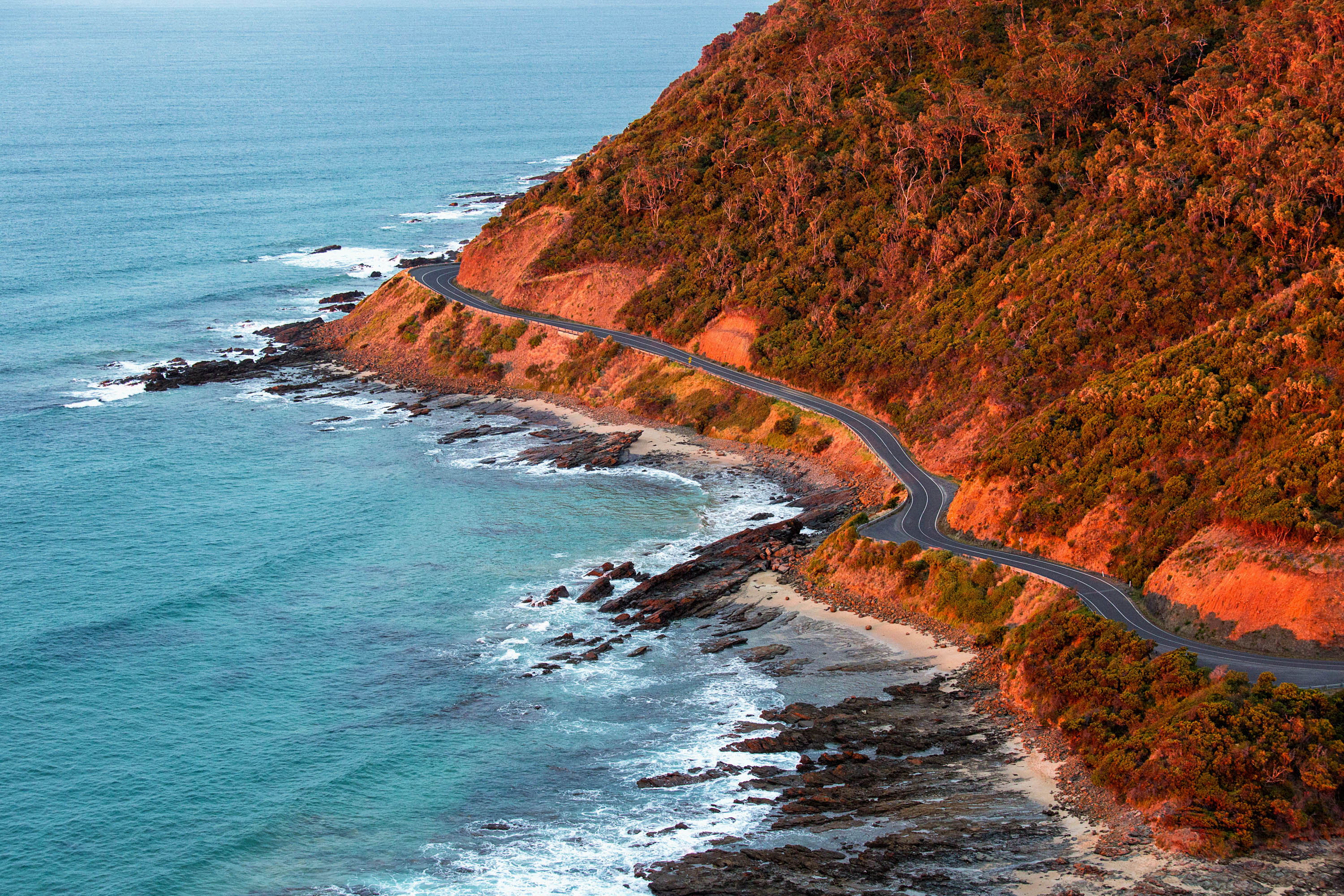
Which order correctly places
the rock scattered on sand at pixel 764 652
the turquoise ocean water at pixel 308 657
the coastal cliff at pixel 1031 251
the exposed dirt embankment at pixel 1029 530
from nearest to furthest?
the turquoise ocean water at pixel 308 657, the rock scattered on sand at pixel 764 652, the exposed dirt embankment at pixel 1029 530, the coastal cliff at pixel 1031 251

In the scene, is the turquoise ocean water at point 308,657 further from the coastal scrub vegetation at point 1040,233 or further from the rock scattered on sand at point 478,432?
the coastal scrub vegetation at point 1040,233

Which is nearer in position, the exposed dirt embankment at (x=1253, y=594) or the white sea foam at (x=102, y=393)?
the exposed dirt embankment at (x=1253, y=594)

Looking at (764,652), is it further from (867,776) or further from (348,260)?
(348,260)

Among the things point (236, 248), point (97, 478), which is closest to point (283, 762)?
point (97, 478)

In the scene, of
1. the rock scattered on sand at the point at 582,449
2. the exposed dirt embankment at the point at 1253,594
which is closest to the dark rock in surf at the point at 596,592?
the rock scattered on sand at the point at 582,449

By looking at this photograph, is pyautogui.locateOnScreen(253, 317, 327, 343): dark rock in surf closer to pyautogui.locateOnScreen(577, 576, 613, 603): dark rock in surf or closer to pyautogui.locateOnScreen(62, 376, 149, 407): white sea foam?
pyautogui.locateOnScreen(62, 376, 149, 407): white sea foam

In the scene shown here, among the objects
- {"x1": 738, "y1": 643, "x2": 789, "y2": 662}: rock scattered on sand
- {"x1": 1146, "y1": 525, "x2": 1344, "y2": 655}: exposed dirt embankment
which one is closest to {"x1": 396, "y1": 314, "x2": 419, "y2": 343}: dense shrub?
{"x1": 738, "y1": 643, "x2": 789, "y2": 662}: rock scattered on sand
